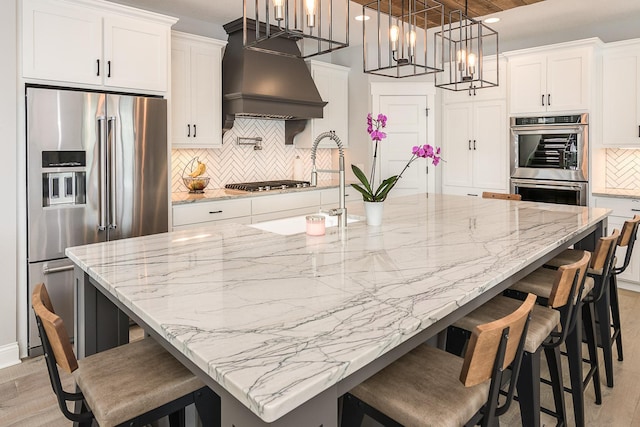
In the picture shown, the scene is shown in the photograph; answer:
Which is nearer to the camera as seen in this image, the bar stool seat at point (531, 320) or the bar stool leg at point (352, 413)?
the bar stool leg at point (352, 413)

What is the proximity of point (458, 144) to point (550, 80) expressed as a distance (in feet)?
3.96

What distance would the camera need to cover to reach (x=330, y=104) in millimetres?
5406

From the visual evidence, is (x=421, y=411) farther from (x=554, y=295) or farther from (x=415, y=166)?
(x=415, y=166)

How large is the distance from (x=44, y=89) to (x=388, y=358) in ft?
9.45

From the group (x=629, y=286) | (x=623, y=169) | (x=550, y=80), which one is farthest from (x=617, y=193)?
(x=550, y=80)

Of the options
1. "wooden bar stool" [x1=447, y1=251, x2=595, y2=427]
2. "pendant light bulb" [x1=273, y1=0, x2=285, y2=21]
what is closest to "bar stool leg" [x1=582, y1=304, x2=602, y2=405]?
"wooden bar stool" [x1=447, y1=251, x2=595, y2=427]

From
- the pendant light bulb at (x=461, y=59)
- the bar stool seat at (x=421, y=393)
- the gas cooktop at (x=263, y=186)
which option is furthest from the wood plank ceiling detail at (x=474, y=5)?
the bar stool seat at (x=421, y=393)

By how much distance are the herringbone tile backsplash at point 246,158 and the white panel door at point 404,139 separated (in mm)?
999

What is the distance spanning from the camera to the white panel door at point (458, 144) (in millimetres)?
5301

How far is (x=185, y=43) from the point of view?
400 cm

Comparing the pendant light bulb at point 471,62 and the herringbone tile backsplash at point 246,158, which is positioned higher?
the pendant light bulb at point 471,62

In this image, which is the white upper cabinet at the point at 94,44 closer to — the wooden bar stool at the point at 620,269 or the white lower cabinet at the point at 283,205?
the white lower cabinet at the point at 283,205

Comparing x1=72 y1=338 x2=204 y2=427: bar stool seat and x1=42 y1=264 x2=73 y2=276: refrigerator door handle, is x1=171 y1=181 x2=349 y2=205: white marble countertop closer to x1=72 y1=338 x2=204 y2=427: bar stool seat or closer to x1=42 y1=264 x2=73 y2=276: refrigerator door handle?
x1=42 y1=264 x2=73 y2=276: refrigerator door handle

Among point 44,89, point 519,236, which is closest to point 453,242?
point 519,236
